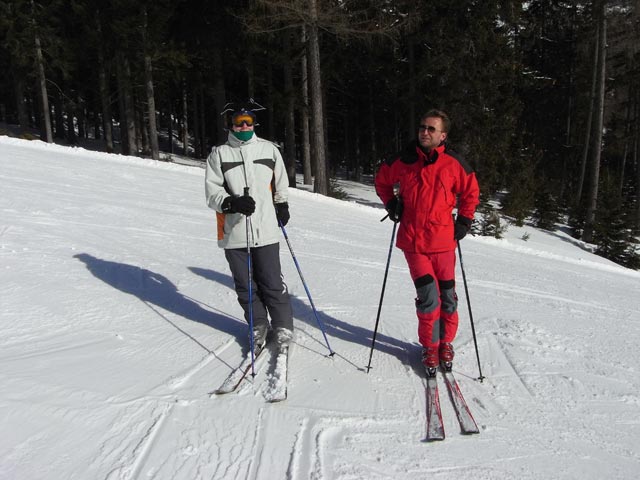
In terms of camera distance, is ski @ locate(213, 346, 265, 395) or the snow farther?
ski @ locate(213, 346, 265, 395)

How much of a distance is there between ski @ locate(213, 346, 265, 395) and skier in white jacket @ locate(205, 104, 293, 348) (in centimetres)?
19

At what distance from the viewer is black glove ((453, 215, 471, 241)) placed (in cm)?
375

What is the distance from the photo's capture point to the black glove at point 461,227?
12.3 feet

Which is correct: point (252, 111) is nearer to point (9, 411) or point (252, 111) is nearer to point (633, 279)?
point (9, 411)

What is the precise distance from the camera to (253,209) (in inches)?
144

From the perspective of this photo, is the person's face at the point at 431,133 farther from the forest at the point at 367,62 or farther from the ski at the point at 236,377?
the forest at the point at 367,62

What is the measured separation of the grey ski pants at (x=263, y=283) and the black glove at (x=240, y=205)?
1.41 feet

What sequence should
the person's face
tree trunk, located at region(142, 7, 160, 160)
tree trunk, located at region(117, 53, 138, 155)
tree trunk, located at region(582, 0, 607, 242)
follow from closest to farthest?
the person's face
tree trunk, located at region(582, 0, 607, 242)
tree trunk, located at region(142, 7, 160, 160)
tree trunk, located at region(117, 53, 138, 155)

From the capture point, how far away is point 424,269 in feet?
12.2

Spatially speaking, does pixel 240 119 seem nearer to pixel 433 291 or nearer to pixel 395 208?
pixel 395 208

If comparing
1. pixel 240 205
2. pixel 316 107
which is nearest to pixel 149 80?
pixel 316 107

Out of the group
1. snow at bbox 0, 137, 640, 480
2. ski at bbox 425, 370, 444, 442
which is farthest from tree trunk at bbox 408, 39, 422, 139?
ski at bbox 425, 370, 444, 442

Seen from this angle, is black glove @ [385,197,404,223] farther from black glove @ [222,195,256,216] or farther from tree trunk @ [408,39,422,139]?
tree trunk @ [408,39,422,139]

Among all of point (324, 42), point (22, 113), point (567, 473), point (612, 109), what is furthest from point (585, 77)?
point (22, 113)
